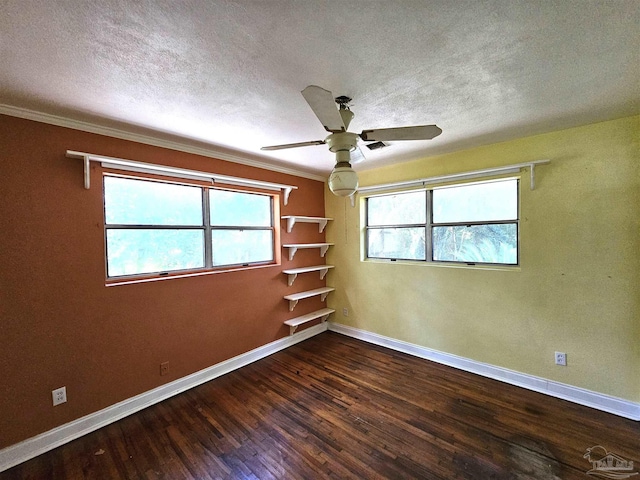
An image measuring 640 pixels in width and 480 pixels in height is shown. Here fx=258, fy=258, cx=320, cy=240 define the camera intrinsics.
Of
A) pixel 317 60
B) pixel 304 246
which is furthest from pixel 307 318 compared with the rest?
pixel 317 60

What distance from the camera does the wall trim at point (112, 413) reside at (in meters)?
1.79

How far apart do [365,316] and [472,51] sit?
3.23 m

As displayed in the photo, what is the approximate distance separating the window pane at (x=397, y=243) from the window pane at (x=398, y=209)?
0.38ft

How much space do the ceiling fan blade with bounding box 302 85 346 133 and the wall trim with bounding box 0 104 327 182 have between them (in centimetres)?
178

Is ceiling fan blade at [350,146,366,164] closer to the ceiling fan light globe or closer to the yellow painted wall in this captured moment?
the ceiling fan light globe

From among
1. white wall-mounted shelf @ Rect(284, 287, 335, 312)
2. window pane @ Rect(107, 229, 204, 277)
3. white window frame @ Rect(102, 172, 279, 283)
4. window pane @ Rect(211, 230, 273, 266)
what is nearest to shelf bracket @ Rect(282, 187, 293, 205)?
white window frame @ Rect(102, 172, 279, 283)

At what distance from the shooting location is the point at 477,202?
2.85m

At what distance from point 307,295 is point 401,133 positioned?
2.68m

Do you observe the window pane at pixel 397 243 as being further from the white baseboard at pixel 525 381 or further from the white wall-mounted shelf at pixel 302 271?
the white baseboard at pixel 525 381

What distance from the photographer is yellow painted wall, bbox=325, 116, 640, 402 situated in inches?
83.0

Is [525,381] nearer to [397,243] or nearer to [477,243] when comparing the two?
[477,243]

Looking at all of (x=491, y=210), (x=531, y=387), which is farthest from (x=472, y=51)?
(x=531, y=387)

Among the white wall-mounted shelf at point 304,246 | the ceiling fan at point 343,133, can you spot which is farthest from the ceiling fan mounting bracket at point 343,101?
the white wall-mounted shelf at point 304,246

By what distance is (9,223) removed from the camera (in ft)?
5.88
